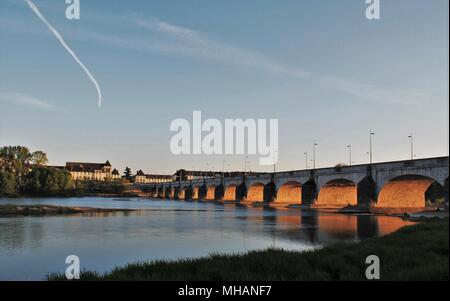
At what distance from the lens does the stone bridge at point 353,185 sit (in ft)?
213

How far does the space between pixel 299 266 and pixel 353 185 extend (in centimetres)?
8044

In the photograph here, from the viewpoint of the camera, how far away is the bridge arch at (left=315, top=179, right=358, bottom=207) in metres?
93.6

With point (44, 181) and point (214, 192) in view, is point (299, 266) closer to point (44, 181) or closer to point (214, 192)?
point (44, 181)

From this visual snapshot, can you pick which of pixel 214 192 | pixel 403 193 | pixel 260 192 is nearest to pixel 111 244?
pixel 403 193

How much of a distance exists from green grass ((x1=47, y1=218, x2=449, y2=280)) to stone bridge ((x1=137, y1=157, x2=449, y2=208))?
1732 centimetres

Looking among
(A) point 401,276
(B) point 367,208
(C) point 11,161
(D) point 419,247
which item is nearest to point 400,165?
(B) point 367,208

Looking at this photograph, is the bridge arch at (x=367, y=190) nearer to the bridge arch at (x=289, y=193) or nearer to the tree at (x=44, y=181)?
the bridge arch at (x=289, y=193)

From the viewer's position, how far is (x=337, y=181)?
88.2 meters

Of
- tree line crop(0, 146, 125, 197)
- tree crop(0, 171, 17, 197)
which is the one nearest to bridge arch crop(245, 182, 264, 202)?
tree line crop(0, 146, 125, 197)

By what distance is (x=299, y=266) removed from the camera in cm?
1741
